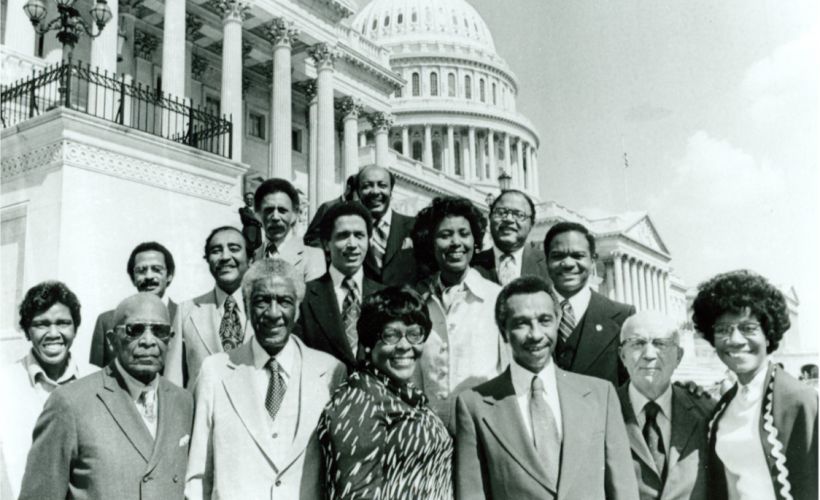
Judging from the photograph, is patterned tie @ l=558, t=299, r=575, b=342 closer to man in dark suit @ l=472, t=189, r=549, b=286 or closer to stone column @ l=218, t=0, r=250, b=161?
man in dark suit @ l=472, t=189, r=549, b=286

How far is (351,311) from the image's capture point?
5.08 meters

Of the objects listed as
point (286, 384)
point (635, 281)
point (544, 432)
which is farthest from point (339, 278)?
point (635, 281)

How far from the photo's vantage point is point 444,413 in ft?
14.8

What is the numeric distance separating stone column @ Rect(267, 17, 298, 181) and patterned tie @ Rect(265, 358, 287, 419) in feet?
80.5

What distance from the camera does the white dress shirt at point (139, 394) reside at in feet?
13.2

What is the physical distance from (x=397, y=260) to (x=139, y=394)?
7.84ft

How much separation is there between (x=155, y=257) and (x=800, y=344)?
5.88m

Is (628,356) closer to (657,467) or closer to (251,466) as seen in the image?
(657,467)

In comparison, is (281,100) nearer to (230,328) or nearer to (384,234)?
(384,234)

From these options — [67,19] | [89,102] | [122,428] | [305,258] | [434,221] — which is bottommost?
[122,428]

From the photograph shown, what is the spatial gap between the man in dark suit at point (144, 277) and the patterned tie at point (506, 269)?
107 inches

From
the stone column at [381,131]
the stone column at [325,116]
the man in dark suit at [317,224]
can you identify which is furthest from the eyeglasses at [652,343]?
the stone column at [381,131]

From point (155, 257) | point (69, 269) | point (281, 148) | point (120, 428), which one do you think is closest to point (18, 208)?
point (69, 269)

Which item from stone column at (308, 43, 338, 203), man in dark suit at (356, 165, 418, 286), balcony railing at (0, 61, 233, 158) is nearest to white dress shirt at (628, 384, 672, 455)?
man in dark suit at (356, 165, 418, 286)
